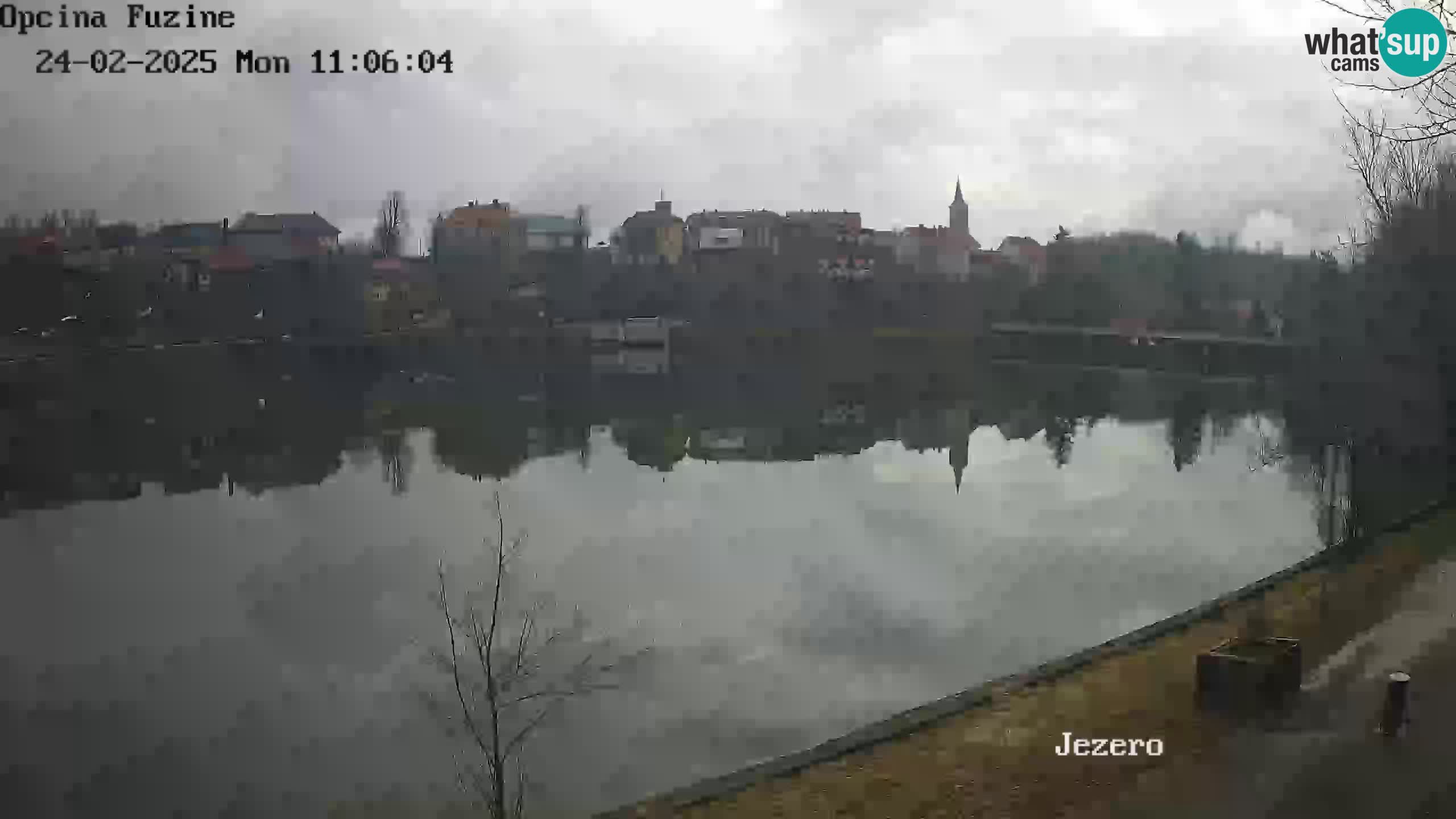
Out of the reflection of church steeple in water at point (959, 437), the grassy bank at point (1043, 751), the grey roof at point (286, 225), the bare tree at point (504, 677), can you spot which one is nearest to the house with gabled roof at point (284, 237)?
the grey roof at point (286, 225)

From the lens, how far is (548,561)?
6465 millimetres

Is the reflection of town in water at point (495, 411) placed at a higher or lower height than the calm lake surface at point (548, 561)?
higher

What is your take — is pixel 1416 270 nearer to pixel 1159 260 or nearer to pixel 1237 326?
pixel 1237 326

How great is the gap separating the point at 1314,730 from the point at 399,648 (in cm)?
373

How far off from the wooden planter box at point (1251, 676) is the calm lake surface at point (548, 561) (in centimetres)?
141

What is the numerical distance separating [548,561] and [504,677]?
8.66 feet

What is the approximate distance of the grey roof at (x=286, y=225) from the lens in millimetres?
16469

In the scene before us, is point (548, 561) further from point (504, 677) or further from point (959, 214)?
point (959, 214)

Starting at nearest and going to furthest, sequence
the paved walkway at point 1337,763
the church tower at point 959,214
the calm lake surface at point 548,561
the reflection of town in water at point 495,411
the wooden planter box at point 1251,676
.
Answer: the paved walkway at point 1337,763 < the wooden planter box at point 1251,676 < the calm lake surface at point 548,561 < the reflection of town in water at point 495,411 < the church tower at point 959,214

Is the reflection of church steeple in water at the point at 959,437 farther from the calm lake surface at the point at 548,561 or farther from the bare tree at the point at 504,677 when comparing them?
the bare tree at the point at 504,677

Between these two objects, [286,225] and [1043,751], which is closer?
[1043,751]

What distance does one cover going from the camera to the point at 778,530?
7.57 m

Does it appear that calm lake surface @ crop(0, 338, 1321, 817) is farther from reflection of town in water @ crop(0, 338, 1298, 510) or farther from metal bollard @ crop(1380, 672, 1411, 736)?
metal bollard @ crop(1380, 672, 1411, 736)

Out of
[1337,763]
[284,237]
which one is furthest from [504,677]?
[284,237]
